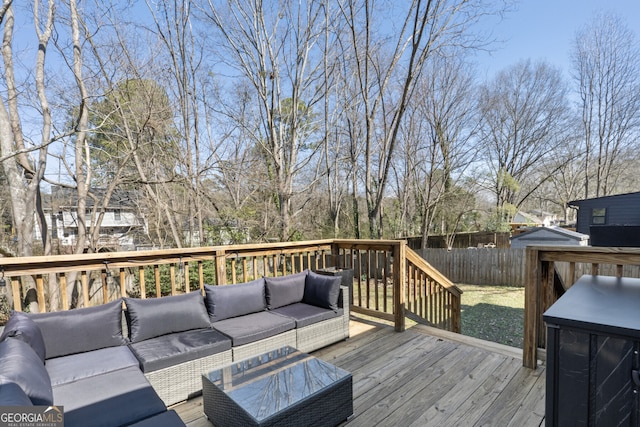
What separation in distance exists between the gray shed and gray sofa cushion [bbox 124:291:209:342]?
10.5 metres

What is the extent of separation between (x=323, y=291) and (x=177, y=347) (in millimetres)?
1582

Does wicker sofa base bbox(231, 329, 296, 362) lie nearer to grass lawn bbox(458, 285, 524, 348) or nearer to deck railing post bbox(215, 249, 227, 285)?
deck railing post bbox(215, 249, 227, 285)

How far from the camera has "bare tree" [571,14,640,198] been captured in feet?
39.3

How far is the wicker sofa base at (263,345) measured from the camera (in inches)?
104

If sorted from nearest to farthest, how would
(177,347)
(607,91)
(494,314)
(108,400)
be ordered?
(108,400)
(177,347)
(494,314)
(607,91)

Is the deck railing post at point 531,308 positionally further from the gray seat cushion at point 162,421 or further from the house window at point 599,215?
the house window at point 599,215

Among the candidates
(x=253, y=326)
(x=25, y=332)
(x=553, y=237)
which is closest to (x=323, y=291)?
(x=253, y=326)

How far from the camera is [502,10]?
17.0 ft

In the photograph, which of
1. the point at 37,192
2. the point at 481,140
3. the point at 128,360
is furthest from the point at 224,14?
the point at 481,140

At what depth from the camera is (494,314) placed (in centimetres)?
766

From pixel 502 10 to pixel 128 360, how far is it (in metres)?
6.93

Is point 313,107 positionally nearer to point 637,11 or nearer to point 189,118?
point 189,118

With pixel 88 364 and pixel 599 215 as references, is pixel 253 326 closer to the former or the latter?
pixel 88 364

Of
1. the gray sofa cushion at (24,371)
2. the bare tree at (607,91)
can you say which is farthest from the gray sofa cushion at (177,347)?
the bare tree at (607,91)
